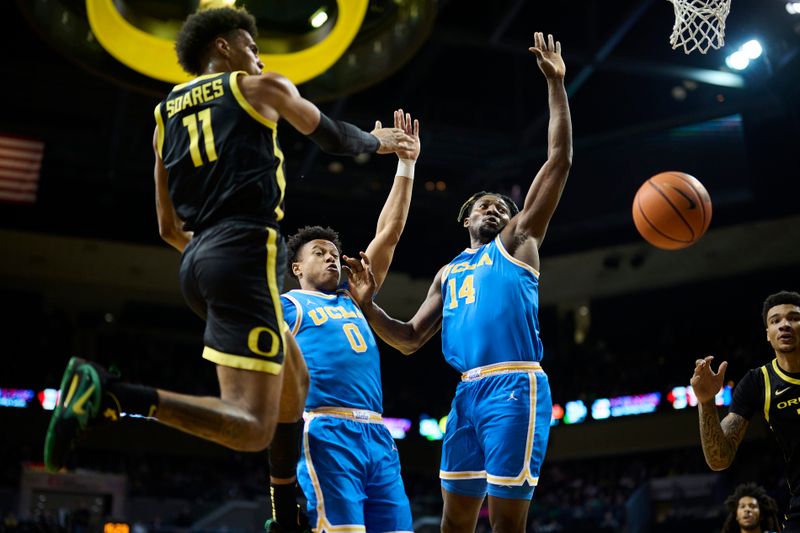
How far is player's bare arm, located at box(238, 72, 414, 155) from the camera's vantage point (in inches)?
143

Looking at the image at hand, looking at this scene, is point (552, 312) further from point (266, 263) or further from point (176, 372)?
point (266, 263)

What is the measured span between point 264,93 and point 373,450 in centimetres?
197

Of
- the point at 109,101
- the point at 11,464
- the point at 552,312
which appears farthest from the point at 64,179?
the point at 552,312

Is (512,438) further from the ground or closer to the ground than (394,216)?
closer to the ground

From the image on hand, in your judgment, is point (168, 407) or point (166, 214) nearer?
point (168, 407)

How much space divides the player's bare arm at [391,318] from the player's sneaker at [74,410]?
2.35 meters

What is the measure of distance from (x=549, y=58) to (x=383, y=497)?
2.59 metres

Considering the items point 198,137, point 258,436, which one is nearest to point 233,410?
point 258,436

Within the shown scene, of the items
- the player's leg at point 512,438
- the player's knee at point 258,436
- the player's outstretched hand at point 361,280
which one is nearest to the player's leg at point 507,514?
the player's leg at point 512,438

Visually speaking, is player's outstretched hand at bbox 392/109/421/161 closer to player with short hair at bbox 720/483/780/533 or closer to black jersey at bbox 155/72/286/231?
black jersey at bbox 155/72/286/231

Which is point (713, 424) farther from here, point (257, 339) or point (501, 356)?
point (257, 339)

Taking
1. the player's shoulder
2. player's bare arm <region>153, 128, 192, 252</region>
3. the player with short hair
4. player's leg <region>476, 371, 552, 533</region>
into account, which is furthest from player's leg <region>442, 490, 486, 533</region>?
the player with short hair

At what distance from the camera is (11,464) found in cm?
2127

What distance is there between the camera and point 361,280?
17.6 ft
